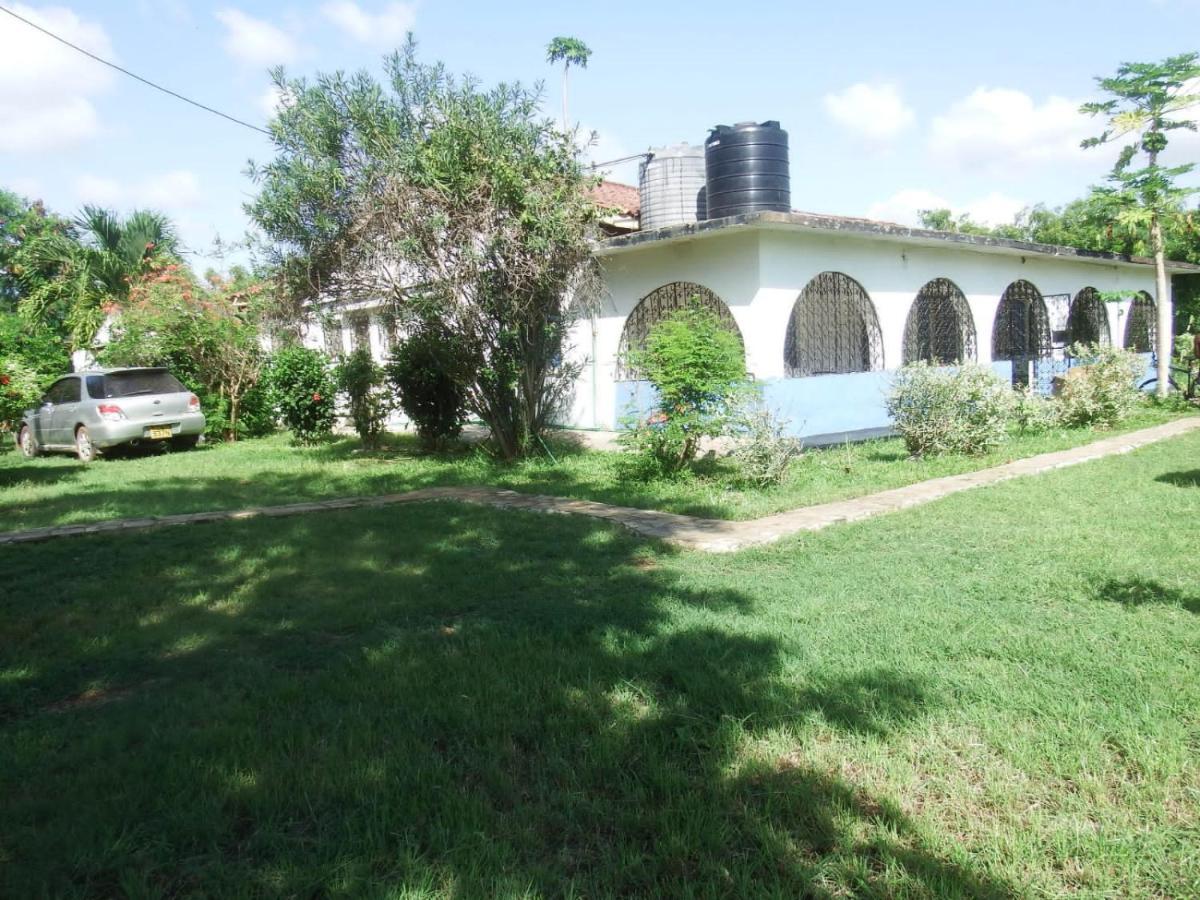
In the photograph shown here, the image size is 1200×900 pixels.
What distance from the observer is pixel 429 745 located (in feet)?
10.5

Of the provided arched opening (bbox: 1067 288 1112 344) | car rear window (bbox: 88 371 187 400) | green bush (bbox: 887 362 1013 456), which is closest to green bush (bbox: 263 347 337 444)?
car rear window (bbox: 88 371 187 400)

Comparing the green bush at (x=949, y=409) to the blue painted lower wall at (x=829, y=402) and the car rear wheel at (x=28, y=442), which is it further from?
the car rear wheel at (x=28, y=442)

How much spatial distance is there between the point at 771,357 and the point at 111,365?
1282 centimetres

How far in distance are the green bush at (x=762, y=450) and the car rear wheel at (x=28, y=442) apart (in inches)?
514

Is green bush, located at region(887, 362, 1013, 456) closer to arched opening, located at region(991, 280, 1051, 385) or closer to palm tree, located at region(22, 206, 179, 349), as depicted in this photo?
arched opening, located at region(991, 280, 1051, 385)

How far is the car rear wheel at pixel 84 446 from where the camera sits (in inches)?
556

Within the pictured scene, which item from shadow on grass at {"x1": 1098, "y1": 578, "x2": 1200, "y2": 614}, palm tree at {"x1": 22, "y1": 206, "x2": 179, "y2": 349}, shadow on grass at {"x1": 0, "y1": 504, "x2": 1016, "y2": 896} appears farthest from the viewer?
palm tree at {"x1": 22, "y1": 206, "x2": 179, "y2": 349}

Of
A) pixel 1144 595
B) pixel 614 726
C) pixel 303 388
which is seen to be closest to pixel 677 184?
pixel 303 388

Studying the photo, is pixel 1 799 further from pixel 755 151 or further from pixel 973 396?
pixel 755 151

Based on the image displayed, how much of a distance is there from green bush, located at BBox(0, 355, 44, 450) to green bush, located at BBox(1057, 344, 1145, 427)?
48.4 ft

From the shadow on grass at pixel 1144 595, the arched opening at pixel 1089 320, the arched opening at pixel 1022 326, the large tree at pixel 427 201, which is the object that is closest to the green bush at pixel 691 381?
the large tree at pixel 427 201

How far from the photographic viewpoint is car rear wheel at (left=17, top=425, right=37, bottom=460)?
50.7ft

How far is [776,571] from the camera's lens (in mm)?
5691

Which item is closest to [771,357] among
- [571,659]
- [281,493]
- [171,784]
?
Result: [281,493]
